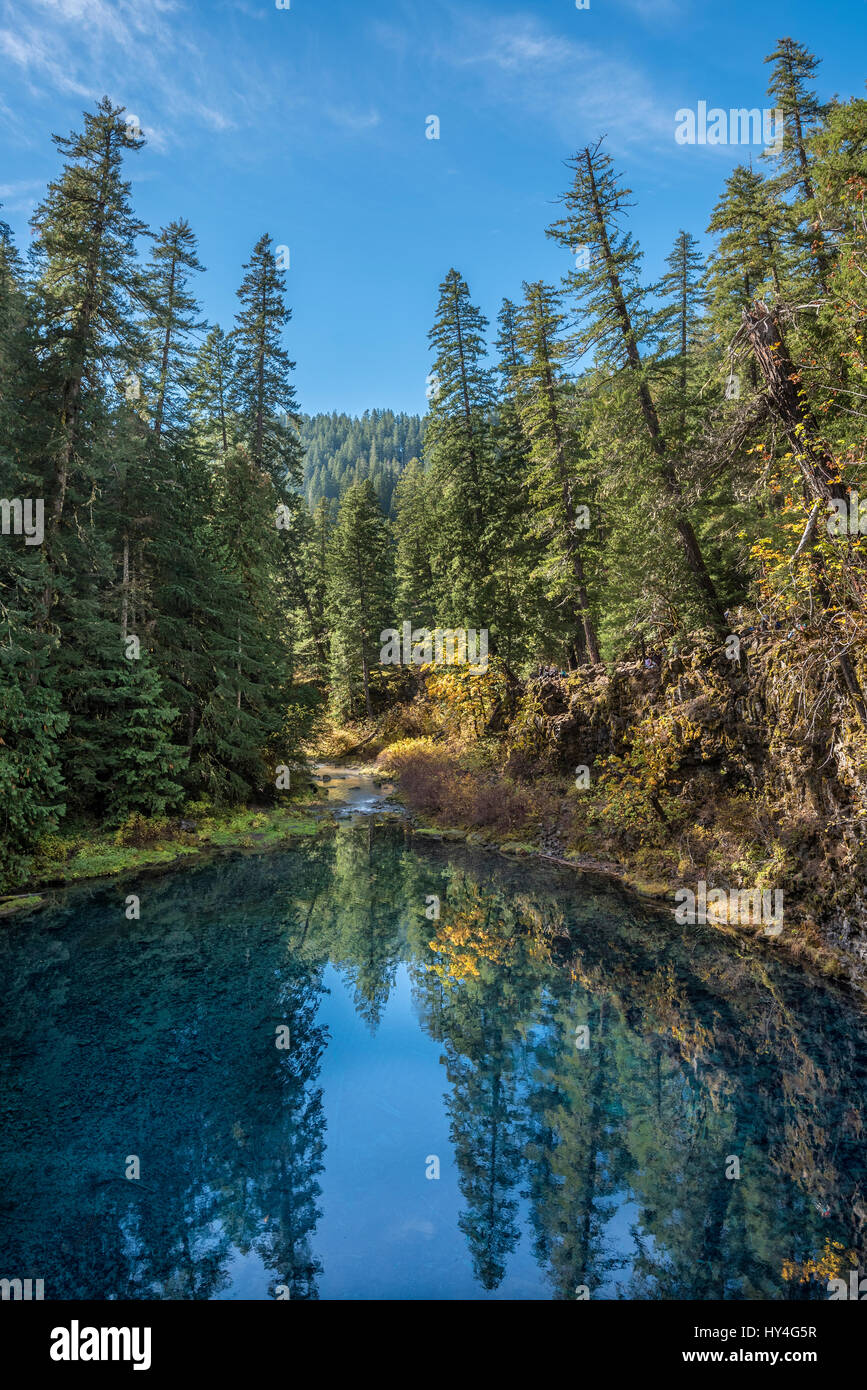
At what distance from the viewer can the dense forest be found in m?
11.8

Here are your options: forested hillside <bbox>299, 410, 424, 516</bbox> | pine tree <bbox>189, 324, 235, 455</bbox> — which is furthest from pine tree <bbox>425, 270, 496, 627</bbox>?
forested hillside <bbox>299, 410, 424, 516</bbox>

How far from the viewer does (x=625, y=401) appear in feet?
59.8

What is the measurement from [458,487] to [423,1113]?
23.4 metres

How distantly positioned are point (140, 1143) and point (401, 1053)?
3.53 meters

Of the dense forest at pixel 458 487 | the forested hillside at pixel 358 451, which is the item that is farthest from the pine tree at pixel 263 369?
the forested hillside at pixel 358 451

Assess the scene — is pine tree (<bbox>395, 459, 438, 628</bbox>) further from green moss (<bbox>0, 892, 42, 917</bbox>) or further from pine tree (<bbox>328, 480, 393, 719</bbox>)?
green moss (<bbox>0, 892, 42, 917</bbox>)

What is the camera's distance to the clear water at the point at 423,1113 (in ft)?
18.0

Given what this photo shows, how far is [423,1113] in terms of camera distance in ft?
25.3

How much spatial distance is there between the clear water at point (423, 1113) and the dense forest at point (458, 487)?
505 centimetres

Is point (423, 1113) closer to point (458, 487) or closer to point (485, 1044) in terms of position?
point (485, 1044)

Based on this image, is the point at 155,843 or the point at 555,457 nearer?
the point at 155,843

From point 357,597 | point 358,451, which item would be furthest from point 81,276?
point 358,451

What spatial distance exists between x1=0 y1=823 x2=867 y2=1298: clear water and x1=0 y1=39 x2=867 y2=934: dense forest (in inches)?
199
